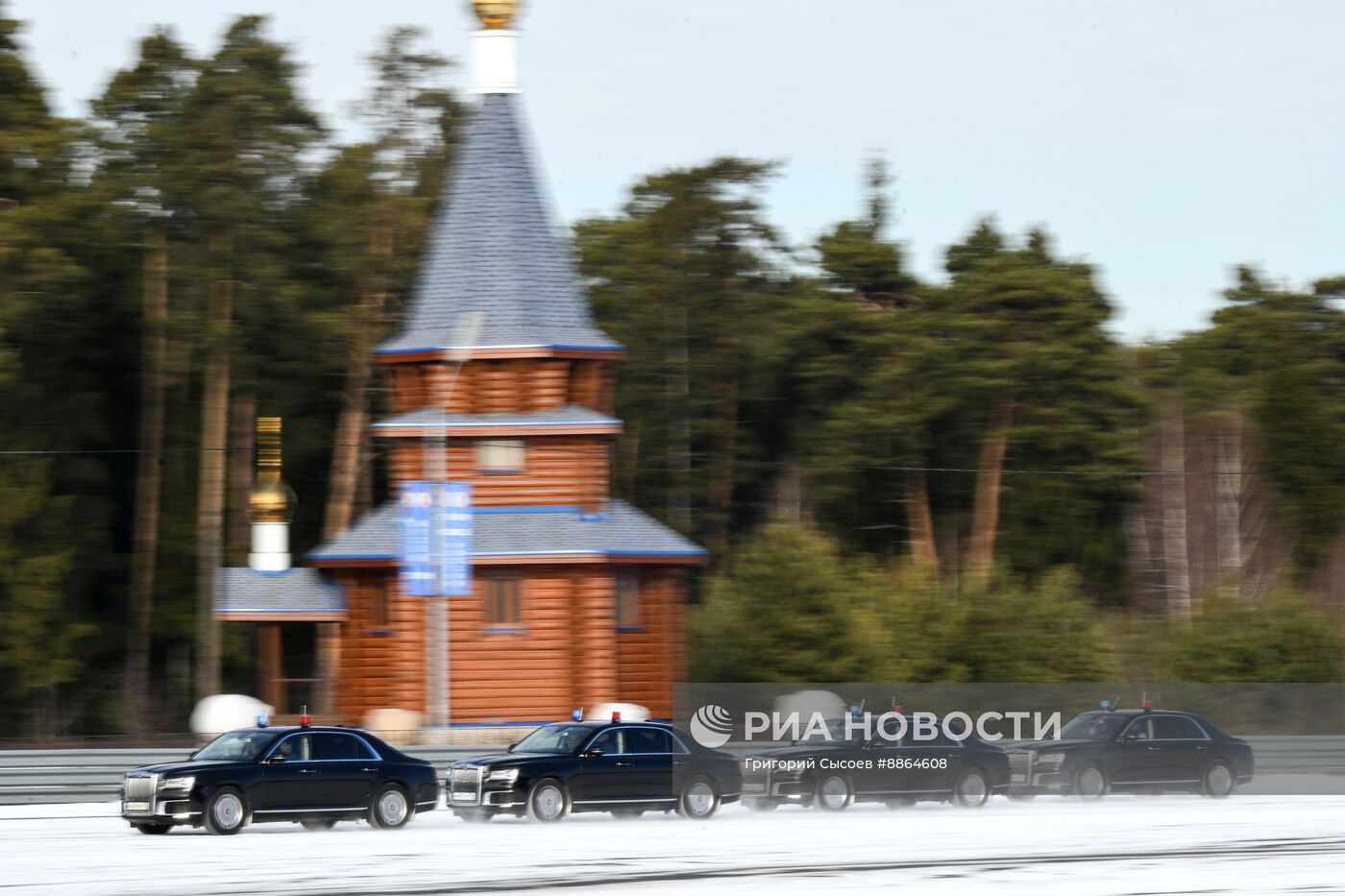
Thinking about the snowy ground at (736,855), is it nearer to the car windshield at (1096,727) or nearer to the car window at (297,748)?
the car window at (297,748)

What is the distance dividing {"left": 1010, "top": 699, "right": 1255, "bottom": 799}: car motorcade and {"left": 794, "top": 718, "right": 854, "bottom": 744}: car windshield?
323 centimetres

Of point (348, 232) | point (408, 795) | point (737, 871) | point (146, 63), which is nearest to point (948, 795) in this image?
point (408, 795)

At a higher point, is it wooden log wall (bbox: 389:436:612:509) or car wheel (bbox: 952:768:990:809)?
wooden log wall (bbox: 389:436:612:509)

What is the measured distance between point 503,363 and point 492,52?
7830 mm

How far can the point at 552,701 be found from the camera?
136ft

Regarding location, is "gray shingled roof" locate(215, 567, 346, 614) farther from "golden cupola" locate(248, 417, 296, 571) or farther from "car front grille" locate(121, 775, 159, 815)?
"car front grille" locate(121, 775, 159, 815)

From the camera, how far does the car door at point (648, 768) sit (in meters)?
27.3

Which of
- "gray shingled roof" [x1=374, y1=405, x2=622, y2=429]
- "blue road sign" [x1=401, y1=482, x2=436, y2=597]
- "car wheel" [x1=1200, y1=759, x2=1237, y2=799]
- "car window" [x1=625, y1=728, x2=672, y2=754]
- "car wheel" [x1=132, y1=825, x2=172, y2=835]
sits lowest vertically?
"car wheel" [x1=1200, y1=759, x2=1237, y2=799]

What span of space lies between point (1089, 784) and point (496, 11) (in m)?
24.0

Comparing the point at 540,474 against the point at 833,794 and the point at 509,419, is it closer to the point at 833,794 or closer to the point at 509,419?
the point at 509,419

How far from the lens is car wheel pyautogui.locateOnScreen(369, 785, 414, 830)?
26.2m

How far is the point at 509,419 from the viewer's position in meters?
42.8

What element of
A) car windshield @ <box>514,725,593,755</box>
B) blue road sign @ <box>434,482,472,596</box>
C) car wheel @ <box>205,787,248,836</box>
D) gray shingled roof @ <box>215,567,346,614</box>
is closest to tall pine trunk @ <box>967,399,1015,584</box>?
gray shingled roof @ <box>215,567,346,614</box>

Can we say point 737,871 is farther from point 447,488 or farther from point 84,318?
point 84,318
